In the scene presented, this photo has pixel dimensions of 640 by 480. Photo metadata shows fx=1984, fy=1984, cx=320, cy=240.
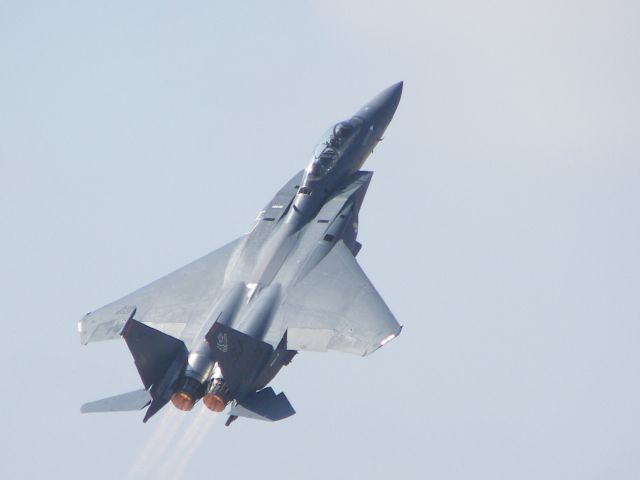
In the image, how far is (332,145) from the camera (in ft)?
155

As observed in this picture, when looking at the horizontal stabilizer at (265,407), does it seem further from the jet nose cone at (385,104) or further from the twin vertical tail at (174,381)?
the jet nose cone at (385,104)

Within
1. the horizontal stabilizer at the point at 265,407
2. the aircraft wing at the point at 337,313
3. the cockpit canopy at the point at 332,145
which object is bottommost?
the horizontal stabilizer at the point at 265,407

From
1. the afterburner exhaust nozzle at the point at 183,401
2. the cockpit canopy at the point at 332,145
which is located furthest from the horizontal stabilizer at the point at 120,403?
the cockpit canopy at the point at 332,145

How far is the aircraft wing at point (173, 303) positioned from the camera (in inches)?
1706

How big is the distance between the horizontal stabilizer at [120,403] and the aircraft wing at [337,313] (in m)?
3.31

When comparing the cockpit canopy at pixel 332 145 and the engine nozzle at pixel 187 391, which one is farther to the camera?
the cockpit canopy at pixel 332 145

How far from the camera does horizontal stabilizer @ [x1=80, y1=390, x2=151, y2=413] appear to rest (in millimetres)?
40156

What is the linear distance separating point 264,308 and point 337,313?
156 cm

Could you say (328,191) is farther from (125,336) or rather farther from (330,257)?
(125,336)

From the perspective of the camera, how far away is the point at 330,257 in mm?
43781

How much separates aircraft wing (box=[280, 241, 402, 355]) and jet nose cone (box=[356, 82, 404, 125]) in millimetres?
6481

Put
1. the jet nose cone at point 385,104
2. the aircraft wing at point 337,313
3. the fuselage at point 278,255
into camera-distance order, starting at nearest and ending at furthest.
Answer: the fuselage at point 278,255, the aircraft wing at point 337,313, the jet nose cone at point 385,104

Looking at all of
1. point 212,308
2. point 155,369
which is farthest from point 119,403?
point 212,308

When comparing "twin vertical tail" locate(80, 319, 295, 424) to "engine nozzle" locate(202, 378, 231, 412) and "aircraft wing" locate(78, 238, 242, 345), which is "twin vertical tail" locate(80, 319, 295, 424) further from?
"aircraft wing" locate(78, 238, 242, 345)
